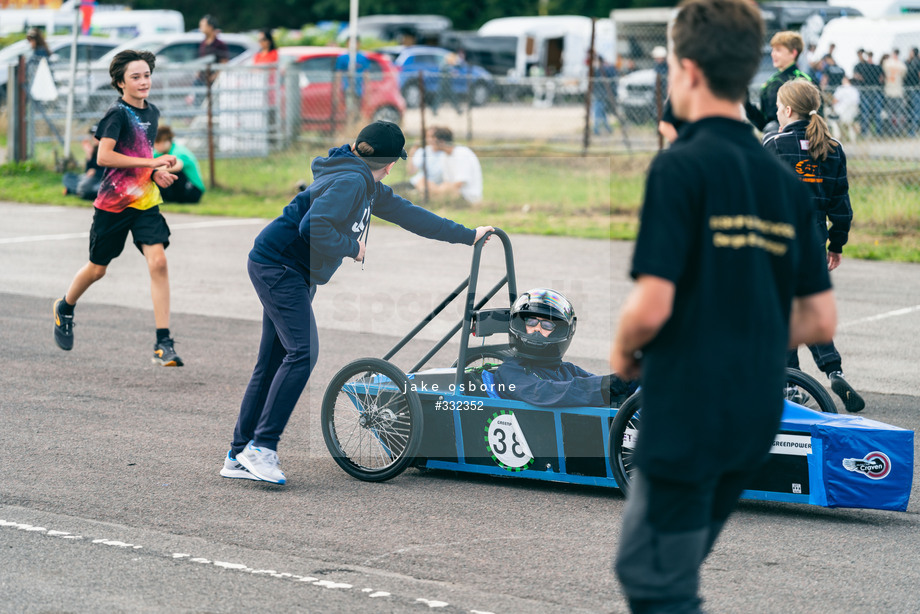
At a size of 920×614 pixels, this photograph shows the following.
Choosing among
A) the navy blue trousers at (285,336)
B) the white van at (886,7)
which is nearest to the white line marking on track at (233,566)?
the navy blue trousers at (285,336)

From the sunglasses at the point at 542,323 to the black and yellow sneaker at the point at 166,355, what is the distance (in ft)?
10.8

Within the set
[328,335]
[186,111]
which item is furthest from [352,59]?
[328,335]

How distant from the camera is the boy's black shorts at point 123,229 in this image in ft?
25.9

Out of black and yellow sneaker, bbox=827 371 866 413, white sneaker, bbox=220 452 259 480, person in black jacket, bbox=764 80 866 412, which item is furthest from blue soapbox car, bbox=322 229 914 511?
person in black jacket, bbox=764 80 866 412

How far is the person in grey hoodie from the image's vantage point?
5.28m

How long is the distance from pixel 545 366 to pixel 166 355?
3338 millimetres

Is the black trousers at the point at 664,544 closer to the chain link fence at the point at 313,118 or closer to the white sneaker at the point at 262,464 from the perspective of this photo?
the white sneaker at the point at 262,464

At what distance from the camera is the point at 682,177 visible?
2.57 meters

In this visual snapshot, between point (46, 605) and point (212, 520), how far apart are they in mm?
1026

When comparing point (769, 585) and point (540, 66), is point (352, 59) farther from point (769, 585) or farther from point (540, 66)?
point (540, 66)

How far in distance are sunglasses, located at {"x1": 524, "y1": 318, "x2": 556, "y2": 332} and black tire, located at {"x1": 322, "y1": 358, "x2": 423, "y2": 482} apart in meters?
0.62

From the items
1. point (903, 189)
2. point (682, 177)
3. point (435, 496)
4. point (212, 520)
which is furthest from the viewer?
point (903, 189)

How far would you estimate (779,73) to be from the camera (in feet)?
28.3

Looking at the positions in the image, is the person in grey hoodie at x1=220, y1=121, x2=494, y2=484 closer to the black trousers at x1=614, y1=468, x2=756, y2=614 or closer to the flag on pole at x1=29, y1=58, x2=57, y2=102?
the black trousers at x1=614, y1=468, x2=756, y2=614
